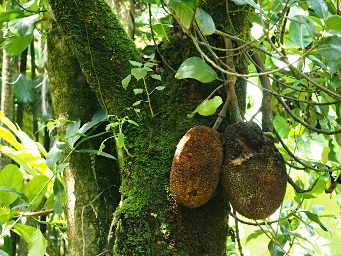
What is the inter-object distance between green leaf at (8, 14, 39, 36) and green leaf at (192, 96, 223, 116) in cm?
63

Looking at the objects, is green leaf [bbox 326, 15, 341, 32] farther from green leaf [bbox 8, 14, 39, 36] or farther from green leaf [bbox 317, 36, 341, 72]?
green leaf [bbox 8, 14, 39, 36]

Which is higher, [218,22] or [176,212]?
[218,22]

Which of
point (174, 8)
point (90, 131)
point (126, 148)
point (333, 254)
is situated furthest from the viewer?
point (333, 254)

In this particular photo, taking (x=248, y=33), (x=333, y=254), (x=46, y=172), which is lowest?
(x=333, y=254)

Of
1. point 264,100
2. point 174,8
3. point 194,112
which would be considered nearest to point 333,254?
point 264,100

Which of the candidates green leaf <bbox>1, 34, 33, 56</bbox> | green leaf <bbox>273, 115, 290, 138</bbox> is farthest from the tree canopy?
green leaf <bbox>273, 115, 290, 138</bbox>

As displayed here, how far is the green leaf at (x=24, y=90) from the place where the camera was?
2.52m

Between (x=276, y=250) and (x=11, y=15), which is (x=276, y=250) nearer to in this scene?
(x=276, y=250)

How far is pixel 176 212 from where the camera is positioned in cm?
124

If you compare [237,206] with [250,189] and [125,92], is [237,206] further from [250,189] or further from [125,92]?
[125,92]

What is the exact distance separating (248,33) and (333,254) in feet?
3.38

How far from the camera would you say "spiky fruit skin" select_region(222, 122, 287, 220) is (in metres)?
1.23

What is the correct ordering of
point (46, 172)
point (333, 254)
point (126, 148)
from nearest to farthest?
point (126, 148), point (46, 172), point (333, 254)

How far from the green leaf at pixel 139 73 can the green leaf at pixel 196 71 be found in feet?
0.29
